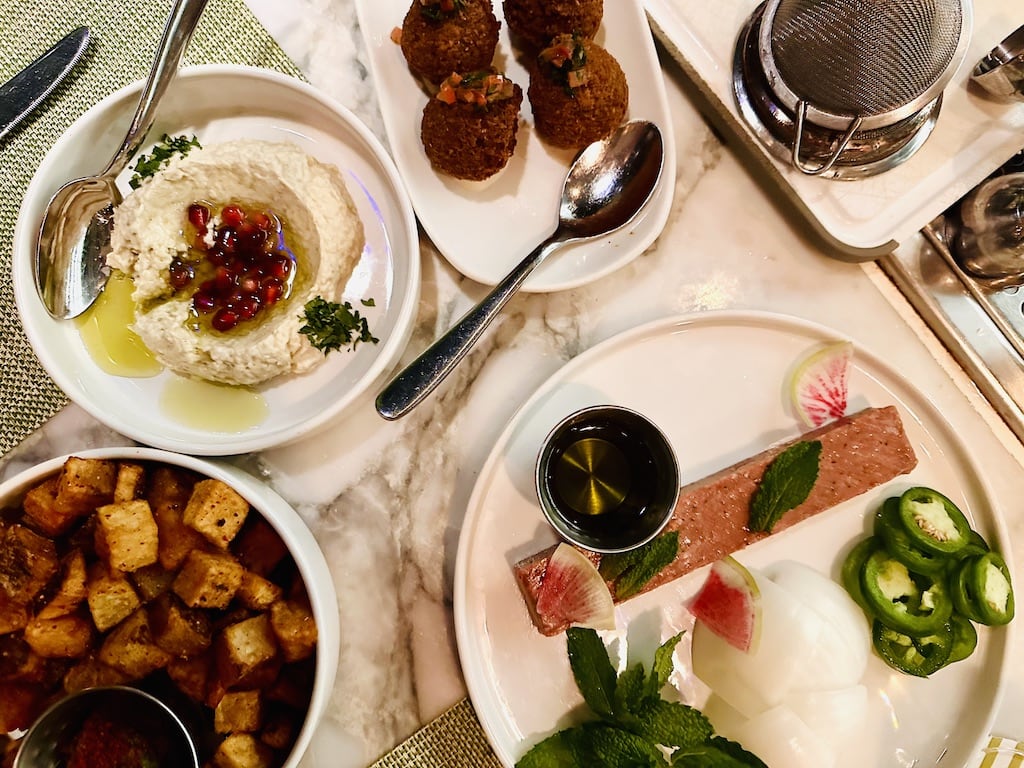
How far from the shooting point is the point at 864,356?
5.06 feet

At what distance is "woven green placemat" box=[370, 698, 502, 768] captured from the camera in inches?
59.4

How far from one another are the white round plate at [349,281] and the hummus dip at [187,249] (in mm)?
59

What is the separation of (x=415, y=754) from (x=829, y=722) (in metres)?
0.87

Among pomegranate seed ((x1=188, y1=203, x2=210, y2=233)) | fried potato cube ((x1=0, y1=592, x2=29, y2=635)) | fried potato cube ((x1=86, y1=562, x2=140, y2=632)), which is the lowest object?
fried potato cube ((x1=86, y1=562, x2=140, y2=632))

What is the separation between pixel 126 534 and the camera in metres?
1.30

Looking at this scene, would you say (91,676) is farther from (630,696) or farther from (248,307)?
(630,696)

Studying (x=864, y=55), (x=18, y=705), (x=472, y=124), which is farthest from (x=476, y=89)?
(x=18, y=705)

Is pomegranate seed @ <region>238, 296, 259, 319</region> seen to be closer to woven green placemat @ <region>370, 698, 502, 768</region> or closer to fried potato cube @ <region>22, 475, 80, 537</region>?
fried potato cube @ <region>22, 475, 80, 537</region>

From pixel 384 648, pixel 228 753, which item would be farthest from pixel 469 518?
pixel 228 753

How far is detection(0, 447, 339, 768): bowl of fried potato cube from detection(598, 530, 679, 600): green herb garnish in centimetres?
58

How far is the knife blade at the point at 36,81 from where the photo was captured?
1.56 m

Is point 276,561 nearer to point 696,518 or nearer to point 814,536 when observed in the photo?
point 696,518

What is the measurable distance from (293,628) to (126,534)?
36 cm

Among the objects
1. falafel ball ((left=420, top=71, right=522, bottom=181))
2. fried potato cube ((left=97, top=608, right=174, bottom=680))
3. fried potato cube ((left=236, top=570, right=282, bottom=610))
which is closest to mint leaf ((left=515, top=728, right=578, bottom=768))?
fried potato cube ((left=236, top=570, right=282, bottom=610))
